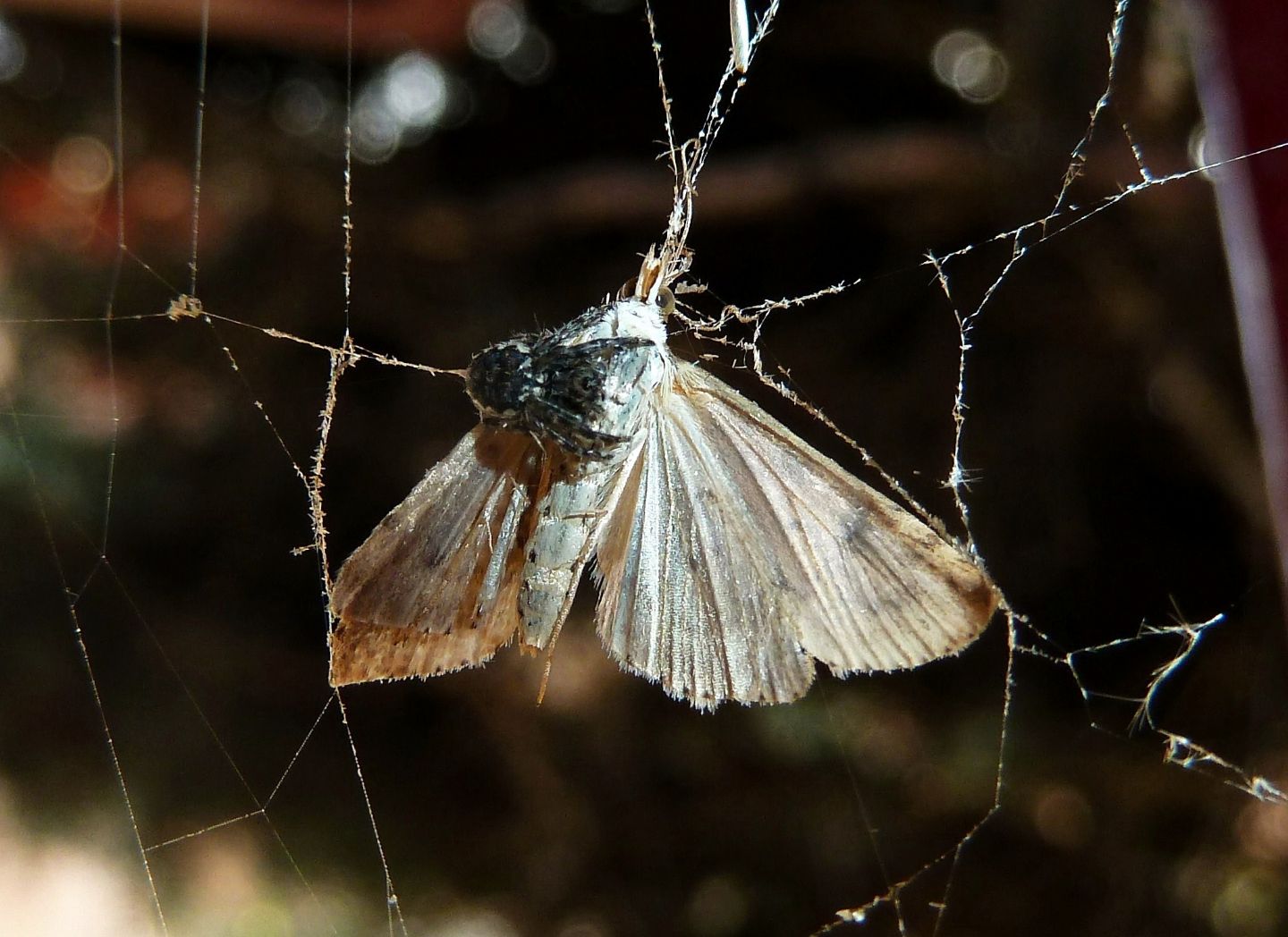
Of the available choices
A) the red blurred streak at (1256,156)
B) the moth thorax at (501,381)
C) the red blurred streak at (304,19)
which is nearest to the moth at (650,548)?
the moth thorax at (501,381)

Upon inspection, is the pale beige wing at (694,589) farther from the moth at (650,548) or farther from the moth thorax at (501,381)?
the moth thorax at (501,381)

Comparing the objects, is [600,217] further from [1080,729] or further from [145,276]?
[1080,729]

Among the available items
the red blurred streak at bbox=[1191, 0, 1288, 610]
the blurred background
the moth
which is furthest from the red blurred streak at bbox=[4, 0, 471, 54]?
the red blurred streak at bbox=[1191, 0, 1288, 610]

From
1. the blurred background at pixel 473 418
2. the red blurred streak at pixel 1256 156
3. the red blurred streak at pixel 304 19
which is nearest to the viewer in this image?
the red blurred streak at pixel 1256 156

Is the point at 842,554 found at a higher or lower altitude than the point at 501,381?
lower

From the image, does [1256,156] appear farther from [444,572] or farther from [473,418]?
[473,418]

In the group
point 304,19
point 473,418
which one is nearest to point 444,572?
point 473,418

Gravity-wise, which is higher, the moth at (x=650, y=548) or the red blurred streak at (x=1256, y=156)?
the red blurred streak at (x=1256, y=156)
